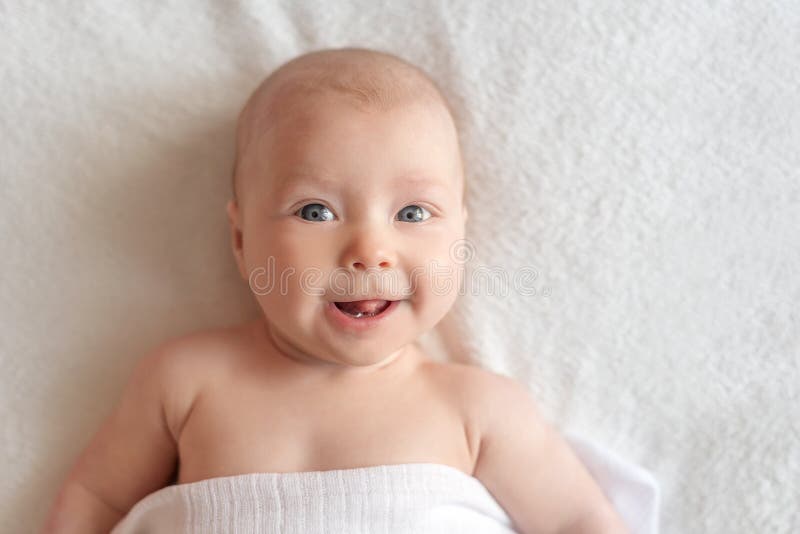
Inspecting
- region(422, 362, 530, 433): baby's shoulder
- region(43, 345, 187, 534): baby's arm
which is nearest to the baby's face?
region(422, 362, 530, 433): baby's shoulder

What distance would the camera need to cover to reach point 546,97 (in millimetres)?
1340

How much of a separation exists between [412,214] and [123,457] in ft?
1.81

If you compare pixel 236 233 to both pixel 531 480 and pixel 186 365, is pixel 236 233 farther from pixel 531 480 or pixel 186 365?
pixel 531 480

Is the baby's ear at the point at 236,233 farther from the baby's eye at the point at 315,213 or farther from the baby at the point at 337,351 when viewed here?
the baby's eye at the point at 315,213

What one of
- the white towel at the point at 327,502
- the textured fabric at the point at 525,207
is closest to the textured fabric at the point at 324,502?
the white towel at the point at 327,502

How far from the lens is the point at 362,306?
1.15 m

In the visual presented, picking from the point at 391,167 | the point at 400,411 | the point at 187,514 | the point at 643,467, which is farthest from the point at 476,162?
the point at 187,514

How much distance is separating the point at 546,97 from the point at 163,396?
731 mm

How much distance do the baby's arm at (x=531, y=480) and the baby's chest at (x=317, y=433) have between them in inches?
1.5

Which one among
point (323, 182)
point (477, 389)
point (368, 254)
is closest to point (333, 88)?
point (323, 182)

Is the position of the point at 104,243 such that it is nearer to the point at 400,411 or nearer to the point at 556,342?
the point at 400,411

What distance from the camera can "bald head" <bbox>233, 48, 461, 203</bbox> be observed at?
116 cm

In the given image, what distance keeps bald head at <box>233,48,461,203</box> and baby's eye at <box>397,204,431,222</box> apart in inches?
5.4

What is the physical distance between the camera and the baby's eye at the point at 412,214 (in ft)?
3.84
